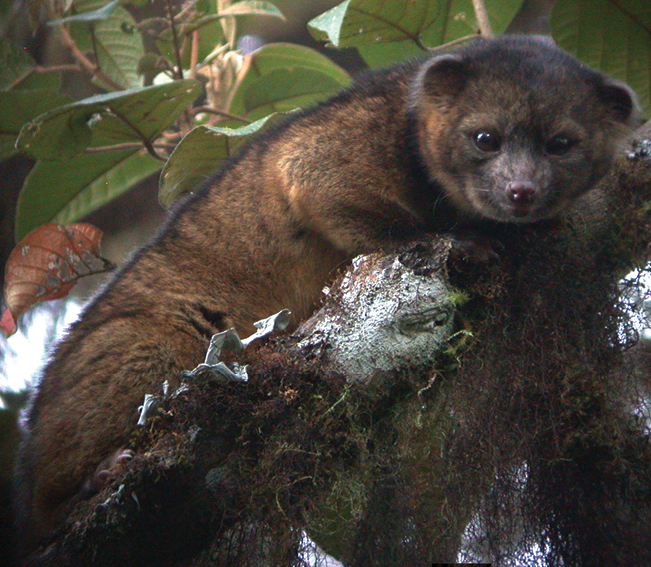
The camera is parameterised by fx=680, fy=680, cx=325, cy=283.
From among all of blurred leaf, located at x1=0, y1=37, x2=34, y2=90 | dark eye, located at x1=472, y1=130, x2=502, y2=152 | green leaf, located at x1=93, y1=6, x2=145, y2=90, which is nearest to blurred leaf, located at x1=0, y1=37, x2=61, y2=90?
blurred leaf, located at x1=0, y1=37, x2=34, y2=90

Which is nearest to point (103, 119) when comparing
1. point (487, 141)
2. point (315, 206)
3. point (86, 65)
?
point (86, 65)

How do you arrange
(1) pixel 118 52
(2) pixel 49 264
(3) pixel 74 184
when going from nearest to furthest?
(2) pixel 49 264 < (3) pixel 74 184 < (1) pixel 118 52

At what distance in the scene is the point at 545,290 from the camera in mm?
2568

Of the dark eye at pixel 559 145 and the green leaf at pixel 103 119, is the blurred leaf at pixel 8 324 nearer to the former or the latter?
the green leaf at pixel 103 119

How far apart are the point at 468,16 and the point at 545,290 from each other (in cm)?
230

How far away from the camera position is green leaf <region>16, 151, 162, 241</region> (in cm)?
421

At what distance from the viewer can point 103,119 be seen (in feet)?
11.8

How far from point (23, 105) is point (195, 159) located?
3.40 feet

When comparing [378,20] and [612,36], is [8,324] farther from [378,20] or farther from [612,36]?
[612,36]

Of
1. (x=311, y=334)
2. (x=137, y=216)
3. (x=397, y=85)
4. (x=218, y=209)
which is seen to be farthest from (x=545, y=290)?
(x=137, y=216)

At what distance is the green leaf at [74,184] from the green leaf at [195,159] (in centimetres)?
62

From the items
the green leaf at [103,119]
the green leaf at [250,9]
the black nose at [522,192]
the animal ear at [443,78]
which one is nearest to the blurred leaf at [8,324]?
the green leaf at [103,119]

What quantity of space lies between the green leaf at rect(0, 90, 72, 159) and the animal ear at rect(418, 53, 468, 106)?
2082 mm

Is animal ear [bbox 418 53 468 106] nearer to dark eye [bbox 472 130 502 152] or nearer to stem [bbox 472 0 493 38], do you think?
dark eye [bbox 472 130 502 152]
